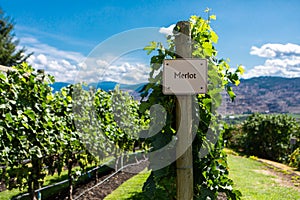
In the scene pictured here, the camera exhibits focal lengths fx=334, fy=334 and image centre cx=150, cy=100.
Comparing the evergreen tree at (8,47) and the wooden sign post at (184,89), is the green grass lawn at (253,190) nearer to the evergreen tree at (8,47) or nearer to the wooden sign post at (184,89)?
the wooden sign post at (184,89)

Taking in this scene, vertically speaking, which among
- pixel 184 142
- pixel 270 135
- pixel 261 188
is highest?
pixel 184 142


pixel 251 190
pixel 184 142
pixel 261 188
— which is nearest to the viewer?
pixel 184 142

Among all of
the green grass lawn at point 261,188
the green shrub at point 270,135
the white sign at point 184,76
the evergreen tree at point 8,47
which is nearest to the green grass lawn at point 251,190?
the green grass lawn at point 261,188

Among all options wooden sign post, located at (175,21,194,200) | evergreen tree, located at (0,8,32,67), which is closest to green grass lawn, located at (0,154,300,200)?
wooden sign post, located at (175,21,194,200)

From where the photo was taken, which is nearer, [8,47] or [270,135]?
[270,135]

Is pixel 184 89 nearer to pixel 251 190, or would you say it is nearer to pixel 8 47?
pixel 251 190

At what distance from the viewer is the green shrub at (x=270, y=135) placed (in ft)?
53.5

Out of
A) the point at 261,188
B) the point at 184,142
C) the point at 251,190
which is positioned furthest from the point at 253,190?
the point at 184,142

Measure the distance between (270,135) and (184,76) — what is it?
15.6 meters

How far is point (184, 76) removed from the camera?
7.91 ft

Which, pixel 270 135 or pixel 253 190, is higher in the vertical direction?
pixel 270 135

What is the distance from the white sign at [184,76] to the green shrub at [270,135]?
15.1 meters

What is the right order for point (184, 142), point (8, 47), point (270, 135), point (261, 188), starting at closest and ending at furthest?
point (184, 142), point (261, 188), point (270, 135), point (8, 47)

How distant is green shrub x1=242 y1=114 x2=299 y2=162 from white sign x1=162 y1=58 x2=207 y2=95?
15.1m
